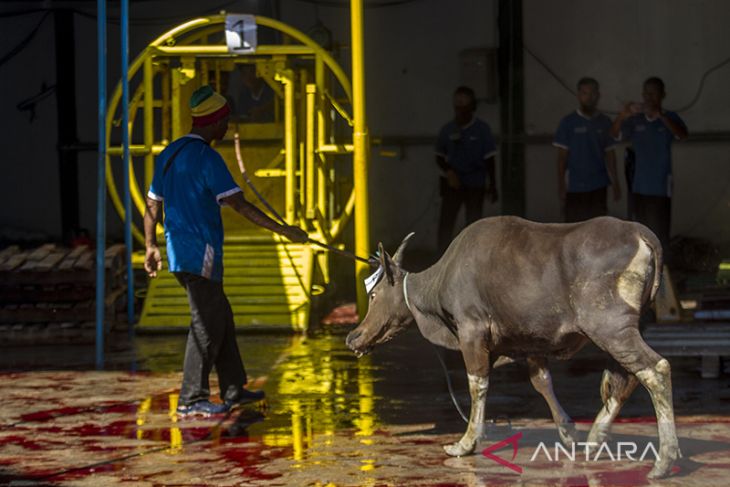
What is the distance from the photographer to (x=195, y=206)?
32.4ft

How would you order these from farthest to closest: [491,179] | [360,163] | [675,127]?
[491,179] → [675,127] → [360,163]

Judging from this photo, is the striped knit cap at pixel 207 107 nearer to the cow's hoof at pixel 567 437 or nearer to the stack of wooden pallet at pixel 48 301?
the cow's hoof at pixel 567 437

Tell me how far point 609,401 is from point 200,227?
3101 mm

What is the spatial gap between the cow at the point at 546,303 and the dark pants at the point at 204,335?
145 cm

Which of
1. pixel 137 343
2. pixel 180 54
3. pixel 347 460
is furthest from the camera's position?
pixel 180 54

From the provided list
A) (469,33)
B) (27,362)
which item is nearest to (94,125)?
(469,33)

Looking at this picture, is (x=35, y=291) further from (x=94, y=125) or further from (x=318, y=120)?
(x=94, y=125)

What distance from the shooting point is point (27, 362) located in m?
12.5

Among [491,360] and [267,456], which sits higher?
[491,360]

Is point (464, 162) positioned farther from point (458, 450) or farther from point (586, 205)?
point (458, 450)

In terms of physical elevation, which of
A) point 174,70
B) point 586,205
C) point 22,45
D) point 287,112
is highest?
point 22,45

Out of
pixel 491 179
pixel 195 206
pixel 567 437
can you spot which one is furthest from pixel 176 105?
pixel 567 437

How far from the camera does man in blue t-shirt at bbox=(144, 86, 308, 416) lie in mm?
9812

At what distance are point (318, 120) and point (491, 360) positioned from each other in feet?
23.1
